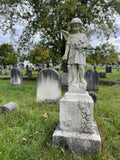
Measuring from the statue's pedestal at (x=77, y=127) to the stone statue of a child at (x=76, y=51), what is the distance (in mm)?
381

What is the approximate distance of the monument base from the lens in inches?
86.2

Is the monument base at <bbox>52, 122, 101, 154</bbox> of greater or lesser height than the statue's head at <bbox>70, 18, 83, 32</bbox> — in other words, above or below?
below

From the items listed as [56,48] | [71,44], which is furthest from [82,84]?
[56,48]

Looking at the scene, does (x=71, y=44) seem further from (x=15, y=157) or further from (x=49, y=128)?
(x=15, y=157)

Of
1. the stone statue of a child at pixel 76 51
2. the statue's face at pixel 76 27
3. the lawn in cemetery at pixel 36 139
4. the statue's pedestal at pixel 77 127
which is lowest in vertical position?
the lawn in cemetery at pixel 36 139

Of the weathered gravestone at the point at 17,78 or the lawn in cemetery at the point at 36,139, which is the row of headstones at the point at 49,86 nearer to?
the lawn in cemetery at the point at 36,139

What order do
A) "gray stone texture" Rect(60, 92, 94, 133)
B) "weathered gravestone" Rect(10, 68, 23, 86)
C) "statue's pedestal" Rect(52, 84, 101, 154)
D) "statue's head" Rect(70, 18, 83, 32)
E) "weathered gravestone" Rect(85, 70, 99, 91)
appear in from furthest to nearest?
"weathered gravestone" Rect(10, 68, 23, 86) < "weathered gravestone" Rect(85, 70, 99, 91) < "statue's head" Rect(70, 18, 83, 32) < "gray stone texture" Rect(60, 92, 94, 133) < "statue's pedestal" Rect(52, 84, 101, 154)

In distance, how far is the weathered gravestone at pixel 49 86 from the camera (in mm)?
5441

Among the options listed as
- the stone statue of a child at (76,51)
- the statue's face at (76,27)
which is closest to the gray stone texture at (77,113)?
the stone statue of a child at (76,51)

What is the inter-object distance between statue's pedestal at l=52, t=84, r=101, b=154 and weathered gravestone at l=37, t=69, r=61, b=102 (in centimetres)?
294

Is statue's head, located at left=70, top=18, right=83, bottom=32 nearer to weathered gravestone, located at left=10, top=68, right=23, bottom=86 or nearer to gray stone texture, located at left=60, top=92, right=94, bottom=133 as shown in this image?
gray stone texture, located at left=60, top=92, right=94, bottom=133

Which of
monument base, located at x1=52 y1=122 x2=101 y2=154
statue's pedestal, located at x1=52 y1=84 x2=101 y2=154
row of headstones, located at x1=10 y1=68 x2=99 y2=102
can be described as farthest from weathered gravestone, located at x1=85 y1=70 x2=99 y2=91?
monument base, located at x1=52 y1=122 x2=101 y2=154

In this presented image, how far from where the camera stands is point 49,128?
279 cm

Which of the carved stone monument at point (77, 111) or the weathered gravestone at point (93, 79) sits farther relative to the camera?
the weathered gravestone at point (93, 79)
